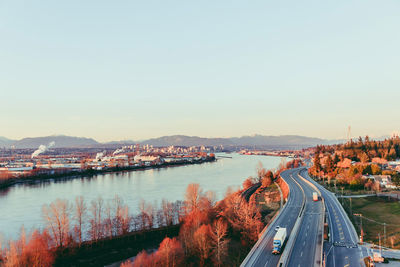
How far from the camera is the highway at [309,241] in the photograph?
8516mm

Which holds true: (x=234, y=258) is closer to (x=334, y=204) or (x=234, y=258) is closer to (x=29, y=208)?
(x=334, y=204)

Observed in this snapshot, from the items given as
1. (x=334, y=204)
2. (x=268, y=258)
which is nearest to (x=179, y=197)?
(x=334, y=204)

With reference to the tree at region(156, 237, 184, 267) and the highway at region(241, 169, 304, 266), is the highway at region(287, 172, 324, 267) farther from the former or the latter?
the tree at region(156, 237, 184, 267)

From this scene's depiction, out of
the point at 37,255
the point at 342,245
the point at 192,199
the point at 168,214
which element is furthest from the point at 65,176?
the point at 342,245

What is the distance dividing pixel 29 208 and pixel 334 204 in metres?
19.8

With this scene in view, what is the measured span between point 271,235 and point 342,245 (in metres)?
2.41

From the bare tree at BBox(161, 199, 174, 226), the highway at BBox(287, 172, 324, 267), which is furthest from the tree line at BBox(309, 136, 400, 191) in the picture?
the bare tree at BBox(161, 199, 174, 226)

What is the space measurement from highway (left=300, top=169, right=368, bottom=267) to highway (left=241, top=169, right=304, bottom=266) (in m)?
1.51

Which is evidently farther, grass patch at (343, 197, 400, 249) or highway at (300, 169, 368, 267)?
grass patch at (343, 197, 400, 249)

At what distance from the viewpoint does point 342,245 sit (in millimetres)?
10219

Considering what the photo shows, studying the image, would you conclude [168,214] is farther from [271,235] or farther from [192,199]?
[271,235]

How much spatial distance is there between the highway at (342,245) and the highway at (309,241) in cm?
38

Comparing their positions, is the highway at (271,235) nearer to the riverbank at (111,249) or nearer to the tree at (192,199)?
the tree at (192,199)

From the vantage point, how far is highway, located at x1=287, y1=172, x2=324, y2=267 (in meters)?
8.52
